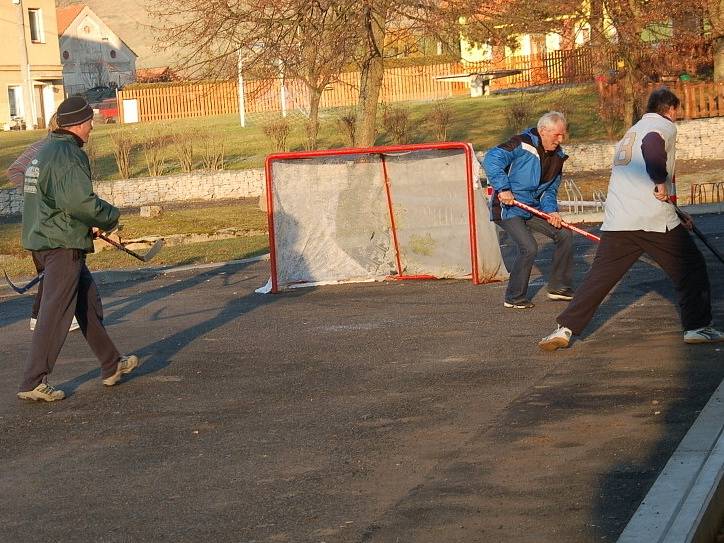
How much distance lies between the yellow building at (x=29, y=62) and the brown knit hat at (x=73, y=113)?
180ft

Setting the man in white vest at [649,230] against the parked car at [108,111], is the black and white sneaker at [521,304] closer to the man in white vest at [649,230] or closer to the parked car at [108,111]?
the man in white vest at [649,230]

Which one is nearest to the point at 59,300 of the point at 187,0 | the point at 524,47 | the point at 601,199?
the point at 601,199

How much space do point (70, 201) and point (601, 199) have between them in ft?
49.7

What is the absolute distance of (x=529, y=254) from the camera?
445 inches

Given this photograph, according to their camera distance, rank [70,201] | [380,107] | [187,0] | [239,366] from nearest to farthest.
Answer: [70,201]
[239,366]
[187,0]
[380,107]

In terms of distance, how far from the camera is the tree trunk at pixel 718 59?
114 ft

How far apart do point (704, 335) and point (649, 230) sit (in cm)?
84

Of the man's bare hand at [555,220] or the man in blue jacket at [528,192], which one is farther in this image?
the man's bare hand at [555,220]

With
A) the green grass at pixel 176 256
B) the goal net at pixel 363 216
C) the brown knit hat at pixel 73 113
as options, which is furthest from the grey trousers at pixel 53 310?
the green grass at pixel 176 256

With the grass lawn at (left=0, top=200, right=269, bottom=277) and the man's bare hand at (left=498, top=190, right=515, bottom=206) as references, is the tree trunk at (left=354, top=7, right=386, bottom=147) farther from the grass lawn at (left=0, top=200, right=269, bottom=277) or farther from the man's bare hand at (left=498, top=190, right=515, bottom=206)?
the man's bare hand at (left=498, top=190, right=515, bottom=206)

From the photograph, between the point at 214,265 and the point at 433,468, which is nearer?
the point at 433,468

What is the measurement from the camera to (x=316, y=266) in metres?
14.2

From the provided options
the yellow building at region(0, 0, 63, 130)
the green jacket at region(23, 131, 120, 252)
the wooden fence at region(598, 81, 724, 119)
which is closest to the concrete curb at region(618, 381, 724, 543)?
the green jacket at region(23, 131, 120, 252)

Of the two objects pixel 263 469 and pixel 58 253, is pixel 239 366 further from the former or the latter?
pixel 263 469
